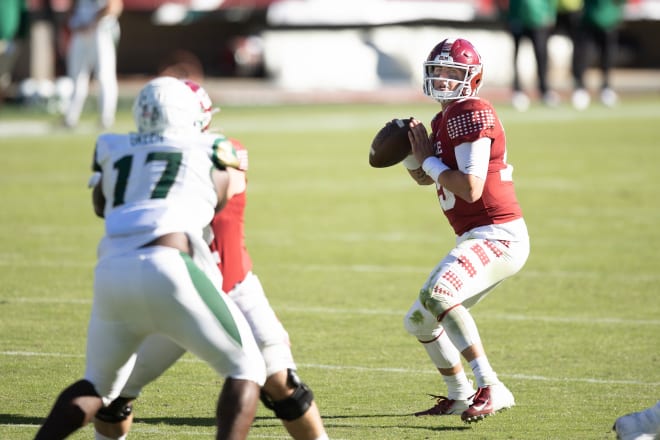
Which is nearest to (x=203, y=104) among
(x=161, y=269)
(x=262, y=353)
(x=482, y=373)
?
(x=161, y=269)

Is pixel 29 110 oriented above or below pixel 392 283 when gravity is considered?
below

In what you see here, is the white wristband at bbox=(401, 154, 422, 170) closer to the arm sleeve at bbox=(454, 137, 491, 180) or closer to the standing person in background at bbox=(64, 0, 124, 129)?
the arm sleeve at bbox=(454, 137, 491, 180)

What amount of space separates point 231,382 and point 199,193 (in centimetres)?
67

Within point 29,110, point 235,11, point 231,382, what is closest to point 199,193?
point 231,382

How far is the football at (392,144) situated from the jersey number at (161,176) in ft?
5.46

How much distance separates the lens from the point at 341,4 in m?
27.8

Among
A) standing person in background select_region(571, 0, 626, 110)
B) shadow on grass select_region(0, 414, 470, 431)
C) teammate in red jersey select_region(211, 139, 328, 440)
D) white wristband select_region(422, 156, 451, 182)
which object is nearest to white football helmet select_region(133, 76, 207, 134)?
teammate in red jersey select_region(211, 139, 328, 440)

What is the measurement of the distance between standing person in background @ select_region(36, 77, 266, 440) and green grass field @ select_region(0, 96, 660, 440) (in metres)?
1.08

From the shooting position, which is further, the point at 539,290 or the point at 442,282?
the point at 539,290

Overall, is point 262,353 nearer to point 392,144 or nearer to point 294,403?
point 294,403

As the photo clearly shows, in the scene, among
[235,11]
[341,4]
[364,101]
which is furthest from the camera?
[235,11]

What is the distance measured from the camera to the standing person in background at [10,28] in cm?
2030

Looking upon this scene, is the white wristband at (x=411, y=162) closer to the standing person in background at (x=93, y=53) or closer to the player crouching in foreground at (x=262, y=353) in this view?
the player crouching in foreground at (x=262, y=353)

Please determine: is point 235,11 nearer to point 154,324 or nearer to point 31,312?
point 31,312
